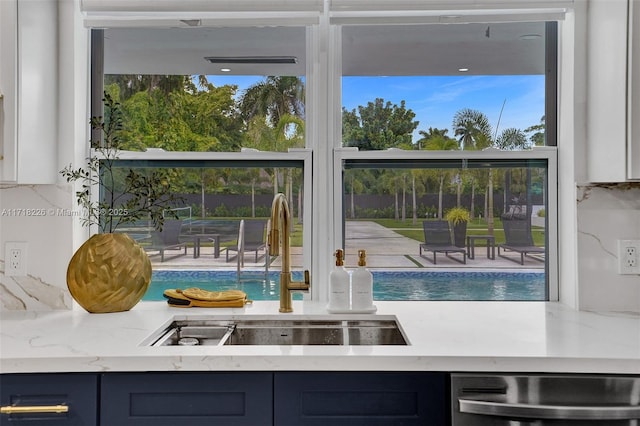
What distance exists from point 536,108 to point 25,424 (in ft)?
6.87

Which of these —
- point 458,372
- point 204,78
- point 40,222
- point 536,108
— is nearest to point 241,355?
point 458,372

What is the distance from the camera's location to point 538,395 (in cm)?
135

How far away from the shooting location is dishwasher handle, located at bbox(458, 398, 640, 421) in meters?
1.31

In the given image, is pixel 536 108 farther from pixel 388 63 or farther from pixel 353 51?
pixel 353 51

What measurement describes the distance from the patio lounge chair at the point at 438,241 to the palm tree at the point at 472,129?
347 mm

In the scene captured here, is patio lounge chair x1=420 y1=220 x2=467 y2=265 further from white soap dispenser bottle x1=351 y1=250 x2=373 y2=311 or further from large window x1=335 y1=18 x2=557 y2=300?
white soap dispenser bottle x1=351 y1=250 x2=373 y2=311

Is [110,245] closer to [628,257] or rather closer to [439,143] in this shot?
[439,143]

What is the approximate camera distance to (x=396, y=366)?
1.34 m

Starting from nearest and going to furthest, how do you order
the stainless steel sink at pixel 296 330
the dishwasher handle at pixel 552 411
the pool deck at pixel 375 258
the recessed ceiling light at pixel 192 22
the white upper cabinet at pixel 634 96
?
the dishwasher handle at pixel 552 411 < the white upper cabinet at pixel 634 96 < the stainless steel sink at pixel 296 330 < the recessed ceiling light at pixel 192 22 < the pool deck at pixel 375 258

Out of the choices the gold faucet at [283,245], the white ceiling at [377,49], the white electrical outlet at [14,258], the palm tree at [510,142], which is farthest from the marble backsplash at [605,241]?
the white electrical outlet at [14,258]

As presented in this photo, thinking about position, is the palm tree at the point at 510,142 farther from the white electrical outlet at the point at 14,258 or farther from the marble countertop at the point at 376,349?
the white electrical outlet at the point at 14,258

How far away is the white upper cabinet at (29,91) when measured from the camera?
1662 millimetres

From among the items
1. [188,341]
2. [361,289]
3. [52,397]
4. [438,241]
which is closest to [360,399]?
[361,289]

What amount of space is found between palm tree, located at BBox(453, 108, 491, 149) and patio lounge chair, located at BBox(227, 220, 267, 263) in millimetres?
893
